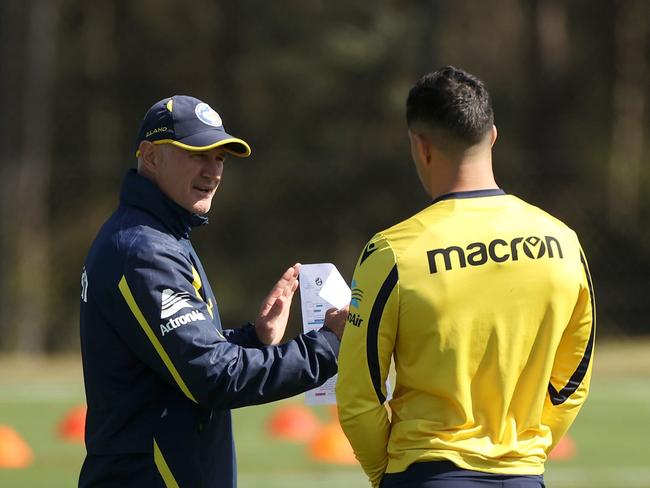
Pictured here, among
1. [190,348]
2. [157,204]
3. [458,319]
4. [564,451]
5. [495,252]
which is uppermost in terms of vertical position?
[157,204]

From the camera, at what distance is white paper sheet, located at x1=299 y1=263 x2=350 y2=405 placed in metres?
4.49

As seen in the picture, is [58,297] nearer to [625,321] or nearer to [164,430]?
[625,321]

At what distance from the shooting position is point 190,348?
412 cm

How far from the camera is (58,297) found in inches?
727

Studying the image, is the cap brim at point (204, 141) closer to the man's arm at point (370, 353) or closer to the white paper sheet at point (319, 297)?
the white paper sheet at point (319, 297)

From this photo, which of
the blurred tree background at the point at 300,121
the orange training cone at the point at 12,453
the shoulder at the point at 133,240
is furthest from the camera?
the blurred tree background at the point at 300,121

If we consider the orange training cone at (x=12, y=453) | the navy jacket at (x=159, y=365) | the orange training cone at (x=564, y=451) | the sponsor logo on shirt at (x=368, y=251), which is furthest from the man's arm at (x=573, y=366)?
the orange training cone at (x=12, y=453)

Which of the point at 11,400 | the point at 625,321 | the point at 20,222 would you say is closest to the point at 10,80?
the point at 20,222

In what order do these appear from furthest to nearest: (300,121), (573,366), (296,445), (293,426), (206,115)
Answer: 1. (300,121)
2. (293,426)
3. (296,445)
4. (206,115)
5. (573,366)

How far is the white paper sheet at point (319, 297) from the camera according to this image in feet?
14.7

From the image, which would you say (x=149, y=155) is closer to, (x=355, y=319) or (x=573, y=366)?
(x=355, y=319)

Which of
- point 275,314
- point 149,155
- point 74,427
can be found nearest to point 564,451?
point 74,427

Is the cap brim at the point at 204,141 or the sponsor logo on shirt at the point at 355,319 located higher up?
the cap brim at the point at 204,141

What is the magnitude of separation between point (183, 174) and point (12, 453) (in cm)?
549
